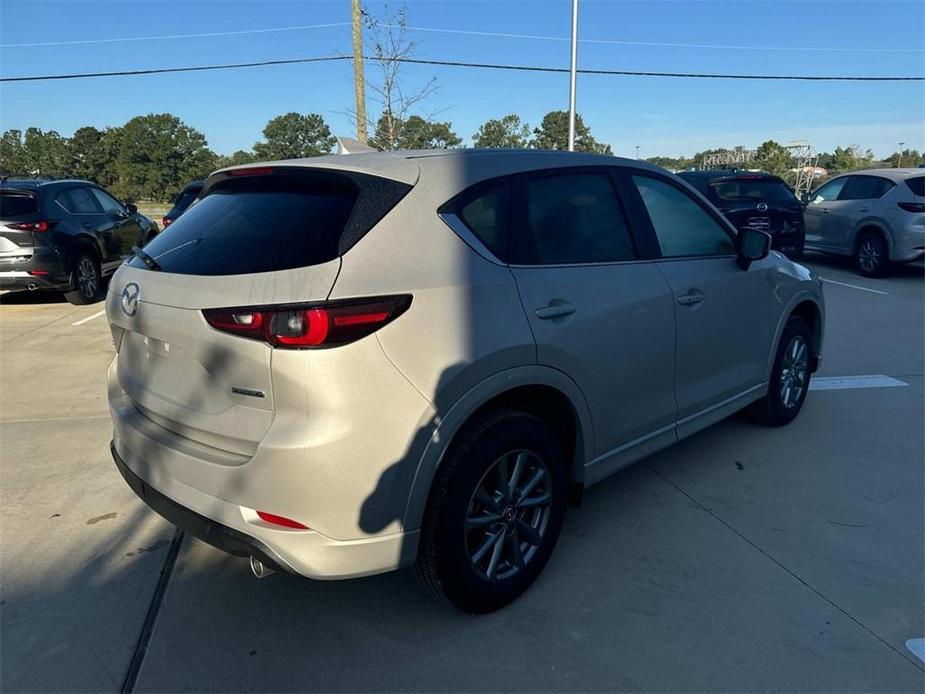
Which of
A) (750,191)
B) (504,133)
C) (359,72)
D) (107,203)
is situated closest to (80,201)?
→ (107,203)

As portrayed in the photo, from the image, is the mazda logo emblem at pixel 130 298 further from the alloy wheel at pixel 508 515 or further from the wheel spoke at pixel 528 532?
the wheel spoke at pixel 528 532

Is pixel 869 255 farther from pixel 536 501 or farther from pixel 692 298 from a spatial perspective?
pixel 536 501

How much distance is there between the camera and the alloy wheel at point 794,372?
432 cm

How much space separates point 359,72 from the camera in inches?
612

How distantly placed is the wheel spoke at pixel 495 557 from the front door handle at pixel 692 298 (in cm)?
148

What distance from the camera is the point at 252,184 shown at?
8.57ft

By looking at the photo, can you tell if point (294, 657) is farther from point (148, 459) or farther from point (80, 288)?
point (80, 288)

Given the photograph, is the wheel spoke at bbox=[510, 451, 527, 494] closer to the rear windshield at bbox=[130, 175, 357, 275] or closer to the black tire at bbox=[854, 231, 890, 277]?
the rear windshield at bbox=[130, 175, 357, 275]

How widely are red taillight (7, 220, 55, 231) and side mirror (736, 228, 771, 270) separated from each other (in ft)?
27.4

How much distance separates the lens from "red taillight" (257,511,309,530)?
81.8 inches

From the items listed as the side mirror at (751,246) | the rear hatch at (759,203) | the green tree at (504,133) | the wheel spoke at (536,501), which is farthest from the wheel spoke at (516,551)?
the green tree at (504,133)

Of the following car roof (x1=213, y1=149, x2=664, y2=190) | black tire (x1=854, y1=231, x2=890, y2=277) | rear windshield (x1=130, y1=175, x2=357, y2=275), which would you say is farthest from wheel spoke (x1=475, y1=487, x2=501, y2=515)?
black tire (x1=854, y1=231, x2=890, y2=277)

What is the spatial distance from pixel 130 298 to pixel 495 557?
5.58ft

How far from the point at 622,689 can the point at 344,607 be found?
1.11 metres
